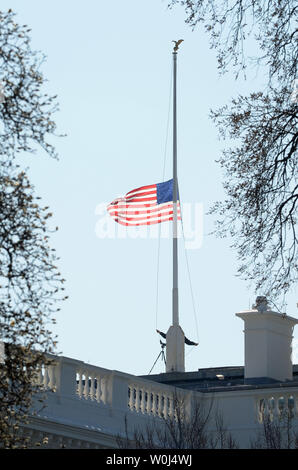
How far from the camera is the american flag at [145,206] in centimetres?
4791

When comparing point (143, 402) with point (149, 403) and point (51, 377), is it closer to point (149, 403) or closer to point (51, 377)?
point (149, 403)

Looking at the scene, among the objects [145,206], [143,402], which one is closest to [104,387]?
[143,402]

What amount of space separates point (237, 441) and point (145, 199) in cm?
1321

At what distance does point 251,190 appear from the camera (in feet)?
64.0

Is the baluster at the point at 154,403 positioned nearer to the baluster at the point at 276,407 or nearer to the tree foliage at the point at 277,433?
the tree foliage at the point at 277,433

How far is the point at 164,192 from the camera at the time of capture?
49969 millimetres

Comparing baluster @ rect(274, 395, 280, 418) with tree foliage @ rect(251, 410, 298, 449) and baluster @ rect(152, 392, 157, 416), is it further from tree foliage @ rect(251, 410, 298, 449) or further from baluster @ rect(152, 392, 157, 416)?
baluster @ rect(152, 392, 157, 416)

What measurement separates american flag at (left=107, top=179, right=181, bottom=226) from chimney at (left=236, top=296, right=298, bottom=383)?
21.4 ft

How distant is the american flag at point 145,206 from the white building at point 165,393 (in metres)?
5.24

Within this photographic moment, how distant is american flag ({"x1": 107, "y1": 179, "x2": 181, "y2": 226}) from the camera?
47906 mm

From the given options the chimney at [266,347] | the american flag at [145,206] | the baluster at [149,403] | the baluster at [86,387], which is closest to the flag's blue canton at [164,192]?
the american flag at [145,206]

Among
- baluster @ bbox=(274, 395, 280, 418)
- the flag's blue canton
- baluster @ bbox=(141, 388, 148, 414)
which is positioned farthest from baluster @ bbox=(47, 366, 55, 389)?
the flag's blue canton
